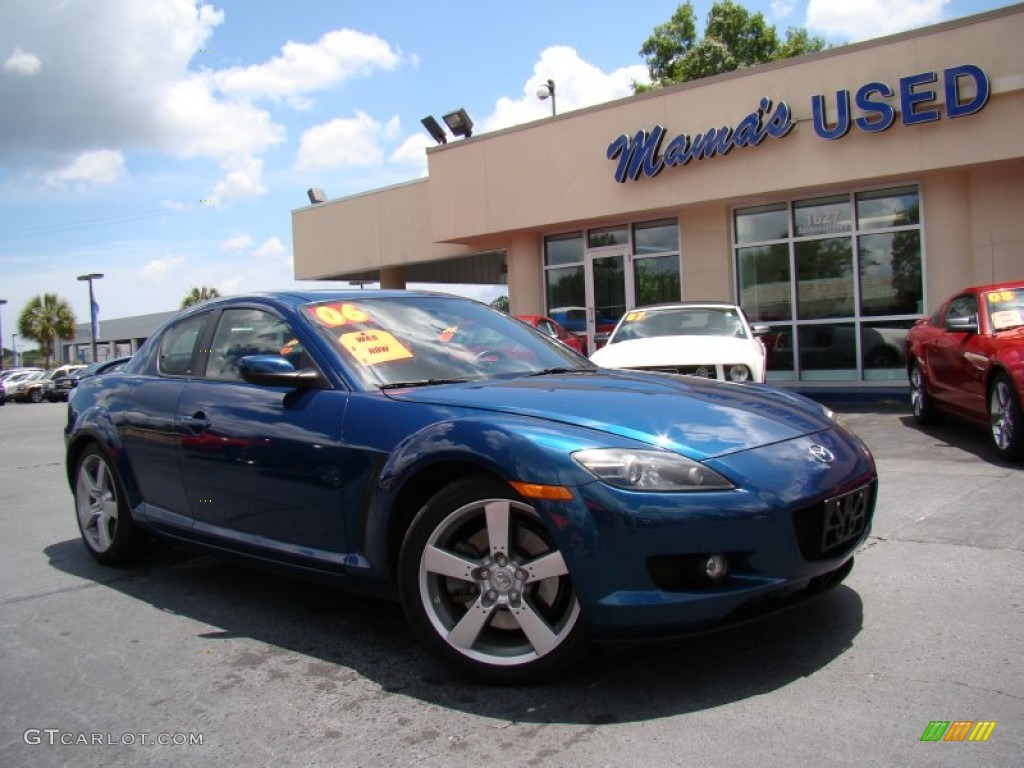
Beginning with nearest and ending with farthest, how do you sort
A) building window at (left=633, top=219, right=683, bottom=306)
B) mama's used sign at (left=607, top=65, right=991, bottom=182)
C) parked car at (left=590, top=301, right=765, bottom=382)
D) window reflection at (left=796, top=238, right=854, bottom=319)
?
parked car at (left=590, top=301, right=765, bottom=382), mama's used sign at (left=607, top=65, right=991, bottom=182), window reflection at (left=796, top=238, right=854, bottom=319), building window at (left=633, top=219, right=683, bottom=306)

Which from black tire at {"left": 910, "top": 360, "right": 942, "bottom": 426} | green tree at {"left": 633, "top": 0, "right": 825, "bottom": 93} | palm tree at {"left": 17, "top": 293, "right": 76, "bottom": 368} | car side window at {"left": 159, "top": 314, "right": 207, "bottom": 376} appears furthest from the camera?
palm tree at {"left": 17, "top": 293, "right": 76, "bottom": 368}

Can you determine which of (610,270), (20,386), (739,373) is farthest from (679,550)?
(20,386)

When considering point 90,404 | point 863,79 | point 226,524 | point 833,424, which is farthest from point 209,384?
point 863,79

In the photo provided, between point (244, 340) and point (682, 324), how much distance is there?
661cm

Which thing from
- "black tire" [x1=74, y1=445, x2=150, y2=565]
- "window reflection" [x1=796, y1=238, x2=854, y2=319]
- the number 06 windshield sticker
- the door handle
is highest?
"window reflection" [x1=796, y1=238, x2=854, y2=319]

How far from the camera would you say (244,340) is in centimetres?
434

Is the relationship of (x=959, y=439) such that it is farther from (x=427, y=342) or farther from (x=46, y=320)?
(x=46, y=320)

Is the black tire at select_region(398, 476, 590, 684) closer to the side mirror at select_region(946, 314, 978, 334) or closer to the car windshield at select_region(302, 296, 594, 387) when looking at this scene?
the car windshield at select_region(302, 296, 594, 387)

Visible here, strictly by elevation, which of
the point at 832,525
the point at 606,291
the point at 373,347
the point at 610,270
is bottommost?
the point at 832,525

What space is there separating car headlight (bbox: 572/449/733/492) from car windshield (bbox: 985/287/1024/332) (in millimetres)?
5797

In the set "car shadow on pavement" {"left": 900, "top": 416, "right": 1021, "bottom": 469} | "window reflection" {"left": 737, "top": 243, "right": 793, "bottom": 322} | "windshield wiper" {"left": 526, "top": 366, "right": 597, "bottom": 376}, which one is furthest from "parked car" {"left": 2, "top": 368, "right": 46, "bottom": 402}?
"windshield wiper" {"left": 526, "top": 366, "right": 597, "bottom": 376}

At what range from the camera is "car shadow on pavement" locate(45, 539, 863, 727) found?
2918 mm

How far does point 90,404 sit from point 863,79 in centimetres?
1155

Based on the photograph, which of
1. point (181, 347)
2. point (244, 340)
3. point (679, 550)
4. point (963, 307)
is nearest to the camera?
point (679, 550)
